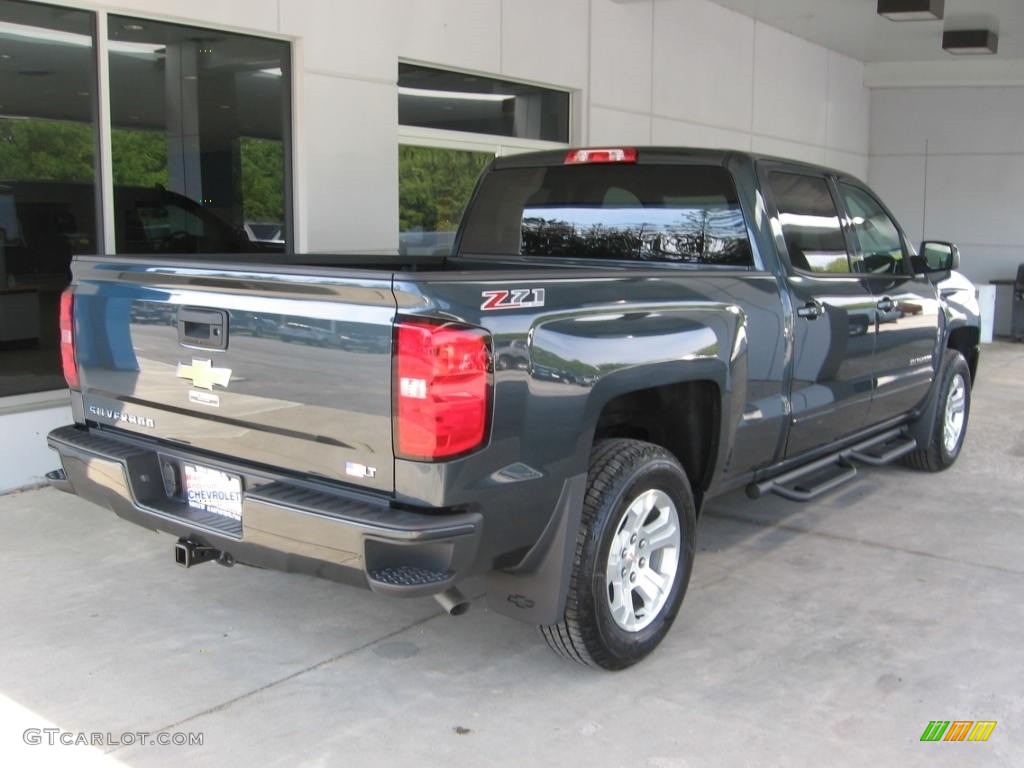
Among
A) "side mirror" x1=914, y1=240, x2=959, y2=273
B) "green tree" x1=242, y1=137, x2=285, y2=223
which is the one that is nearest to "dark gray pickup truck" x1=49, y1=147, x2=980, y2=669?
"side mirror" x1=914, y1=240, x2=959, y2=273

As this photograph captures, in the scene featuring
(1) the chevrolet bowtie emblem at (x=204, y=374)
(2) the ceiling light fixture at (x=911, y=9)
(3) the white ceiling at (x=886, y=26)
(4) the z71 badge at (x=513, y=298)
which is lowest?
(1) the chevrolet bowtie emblem at (x=204, y=374)

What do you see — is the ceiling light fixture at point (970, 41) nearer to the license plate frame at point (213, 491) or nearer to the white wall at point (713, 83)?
the white wall at point (713, 83)

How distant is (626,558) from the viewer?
3850 millimetres

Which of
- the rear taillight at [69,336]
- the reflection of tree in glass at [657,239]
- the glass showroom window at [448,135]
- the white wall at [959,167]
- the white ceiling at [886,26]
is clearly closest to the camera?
the rear taillight at [69,336]

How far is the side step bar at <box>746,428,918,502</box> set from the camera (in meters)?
4.84

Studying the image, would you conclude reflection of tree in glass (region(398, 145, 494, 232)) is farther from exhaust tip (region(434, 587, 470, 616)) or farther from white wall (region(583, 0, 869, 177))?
exhaust tip (region(434, 587, 470, 616))

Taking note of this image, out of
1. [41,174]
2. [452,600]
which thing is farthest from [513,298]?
[41,174]

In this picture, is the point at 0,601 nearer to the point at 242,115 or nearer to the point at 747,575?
the point at 747,575

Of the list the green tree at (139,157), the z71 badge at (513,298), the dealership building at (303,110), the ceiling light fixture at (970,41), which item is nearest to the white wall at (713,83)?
the dealership building at (303,110)

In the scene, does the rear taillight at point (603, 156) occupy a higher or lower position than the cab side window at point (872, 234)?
higher

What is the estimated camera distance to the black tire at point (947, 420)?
6.62 meters

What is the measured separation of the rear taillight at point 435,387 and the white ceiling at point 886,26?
420 inches

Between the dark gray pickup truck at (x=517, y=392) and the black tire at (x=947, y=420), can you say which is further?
the black tire at (x=947, y=420)

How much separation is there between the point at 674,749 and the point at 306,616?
1.78 meters
